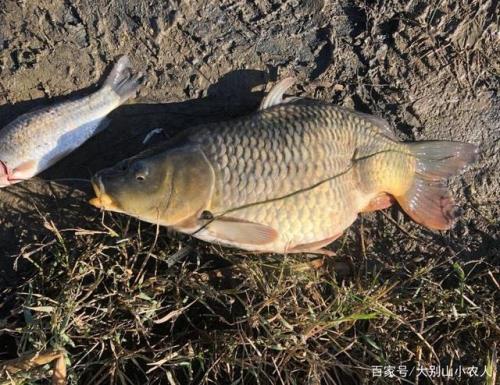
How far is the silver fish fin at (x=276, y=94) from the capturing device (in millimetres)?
2418

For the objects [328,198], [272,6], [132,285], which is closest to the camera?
[328,198]

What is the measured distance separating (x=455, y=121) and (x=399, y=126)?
283 millimetres

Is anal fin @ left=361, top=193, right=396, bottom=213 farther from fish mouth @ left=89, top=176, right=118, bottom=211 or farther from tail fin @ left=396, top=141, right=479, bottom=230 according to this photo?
fish mouth @ left=89, top=176, right=118, bottom=211

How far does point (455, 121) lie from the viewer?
9.08 ft

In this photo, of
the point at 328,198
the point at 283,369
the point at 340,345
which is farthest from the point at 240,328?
the point at 328,198

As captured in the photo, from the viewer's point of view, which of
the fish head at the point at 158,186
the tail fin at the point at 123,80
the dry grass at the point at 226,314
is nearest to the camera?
the fish head at the point at 158,186

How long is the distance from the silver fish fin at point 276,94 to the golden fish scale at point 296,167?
50mm

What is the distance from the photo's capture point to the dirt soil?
2.53m

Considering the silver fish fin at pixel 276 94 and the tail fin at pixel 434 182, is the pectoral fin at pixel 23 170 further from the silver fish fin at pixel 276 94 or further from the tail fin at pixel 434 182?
the tail fin at pixel 434 182

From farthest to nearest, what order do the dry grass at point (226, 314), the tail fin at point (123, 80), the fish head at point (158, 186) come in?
the tail fin at point (123, 80) < the dry grass at point (226, 314) < the fish head at point (158, 186)

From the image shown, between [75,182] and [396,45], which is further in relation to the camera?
[396,45]

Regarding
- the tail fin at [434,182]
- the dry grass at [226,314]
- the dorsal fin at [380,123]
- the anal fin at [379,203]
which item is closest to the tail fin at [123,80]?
the dry grass at [226,314]

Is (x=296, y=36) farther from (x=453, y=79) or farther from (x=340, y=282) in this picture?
(x=340, y=282)

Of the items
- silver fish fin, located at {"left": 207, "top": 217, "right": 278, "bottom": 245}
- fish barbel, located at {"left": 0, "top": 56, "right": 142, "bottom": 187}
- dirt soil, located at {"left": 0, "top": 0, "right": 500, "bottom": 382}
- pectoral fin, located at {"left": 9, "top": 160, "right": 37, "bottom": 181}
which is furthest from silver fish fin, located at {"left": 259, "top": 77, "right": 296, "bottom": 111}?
pectoral fin, located at {"left": 9, "top": 160, "right": 37, "bottom": 181}
